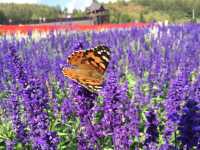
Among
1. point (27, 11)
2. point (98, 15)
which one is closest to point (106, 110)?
point (98, 15)

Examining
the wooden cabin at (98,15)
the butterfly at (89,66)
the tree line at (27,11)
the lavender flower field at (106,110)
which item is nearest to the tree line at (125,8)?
the tree line at (27,11)

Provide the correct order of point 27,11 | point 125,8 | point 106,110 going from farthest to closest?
point 27,11 → point 125,8 → point 106,110

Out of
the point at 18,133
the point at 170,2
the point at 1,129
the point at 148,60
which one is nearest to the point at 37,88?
the point at 18,133

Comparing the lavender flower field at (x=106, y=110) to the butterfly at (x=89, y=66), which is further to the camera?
the lavender flower field at (x=106, y=110)

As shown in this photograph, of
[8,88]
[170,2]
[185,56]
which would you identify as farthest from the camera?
[170,2]

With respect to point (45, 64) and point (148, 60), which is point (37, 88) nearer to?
point (45, 64)

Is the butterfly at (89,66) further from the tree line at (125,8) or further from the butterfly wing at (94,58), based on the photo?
the tree line at (125,8)

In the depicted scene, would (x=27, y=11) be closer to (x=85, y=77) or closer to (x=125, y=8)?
(x=125, y=8)

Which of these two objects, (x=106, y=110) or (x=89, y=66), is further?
(x=106, y=110)
